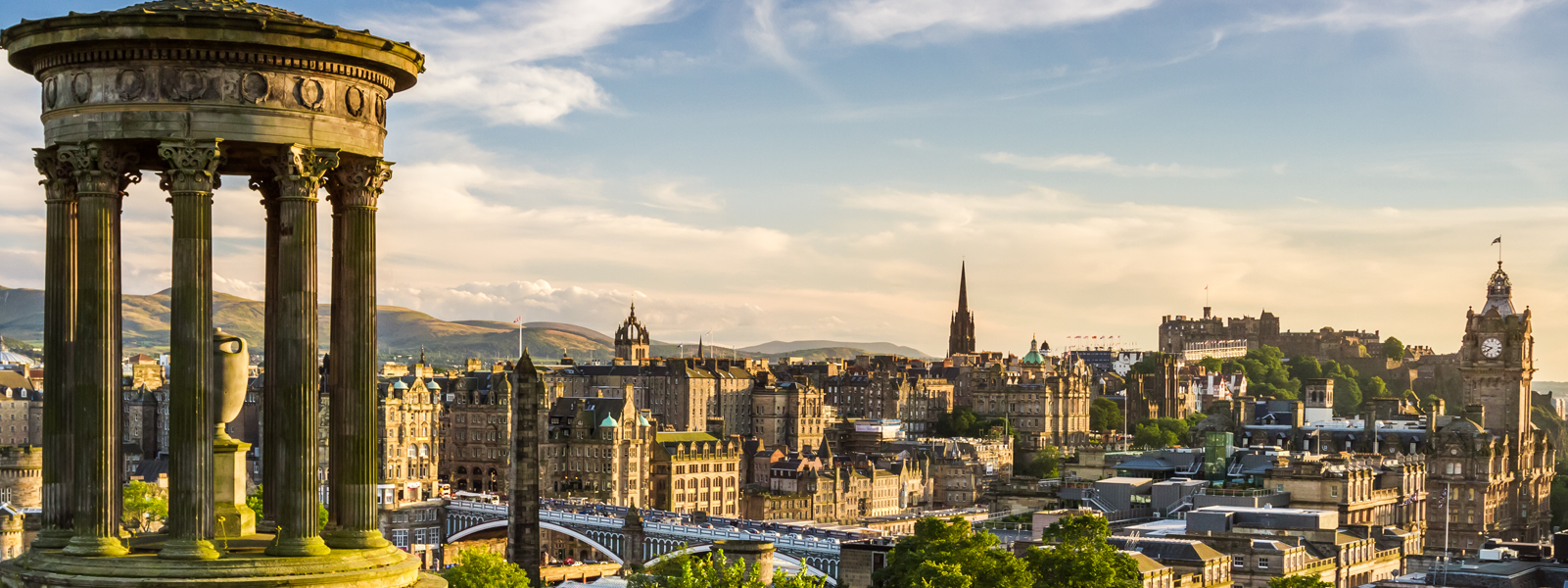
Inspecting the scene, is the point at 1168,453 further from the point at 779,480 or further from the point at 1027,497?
the point at 779,480

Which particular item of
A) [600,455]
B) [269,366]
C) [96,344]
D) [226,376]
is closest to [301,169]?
[269,366]

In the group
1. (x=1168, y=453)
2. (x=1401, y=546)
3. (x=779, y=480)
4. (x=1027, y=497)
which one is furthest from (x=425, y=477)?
(x=1401, y=546)

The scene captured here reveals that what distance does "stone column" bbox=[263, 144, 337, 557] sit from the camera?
21.3 meters

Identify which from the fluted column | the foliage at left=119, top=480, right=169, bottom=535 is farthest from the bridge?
the fluted column

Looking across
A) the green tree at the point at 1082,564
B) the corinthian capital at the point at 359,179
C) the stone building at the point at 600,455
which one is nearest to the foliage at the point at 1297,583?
the green tree at the point at 1082,564

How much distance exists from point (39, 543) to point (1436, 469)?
587ft

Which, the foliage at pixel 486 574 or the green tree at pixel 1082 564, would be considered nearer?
the foliage at pixel 486 574

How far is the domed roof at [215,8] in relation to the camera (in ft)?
68.8

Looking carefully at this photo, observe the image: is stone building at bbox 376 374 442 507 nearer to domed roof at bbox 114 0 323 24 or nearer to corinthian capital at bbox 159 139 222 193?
domed roof at bbox 114 0 323 24

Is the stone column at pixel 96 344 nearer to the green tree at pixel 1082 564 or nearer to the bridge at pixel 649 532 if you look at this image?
the green tree at pixel 1082 564

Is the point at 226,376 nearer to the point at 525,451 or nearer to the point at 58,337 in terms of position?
the point at 58,337

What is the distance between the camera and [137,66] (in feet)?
68.5

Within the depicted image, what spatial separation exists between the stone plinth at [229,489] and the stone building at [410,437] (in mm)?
152093

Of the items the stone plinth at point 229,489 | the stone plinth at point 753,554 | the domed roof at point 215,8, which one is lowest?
the stone plinth at point 753,554
